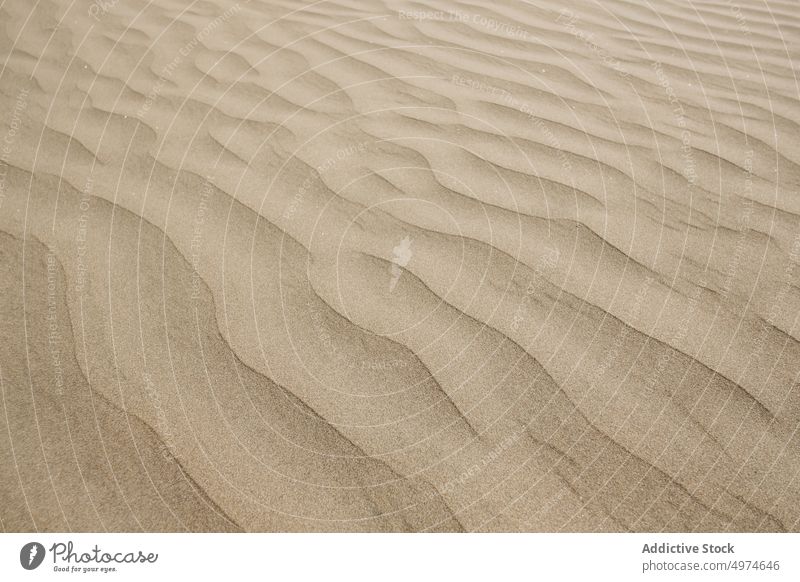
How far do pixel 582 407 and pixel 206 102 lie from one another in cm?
179

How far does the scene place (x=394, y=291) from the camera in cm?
174

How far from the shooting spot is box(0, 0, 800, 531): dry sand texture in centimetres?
134

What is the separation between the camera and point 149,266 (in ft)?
5.83

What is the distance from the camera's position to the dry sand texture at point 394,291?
134 cm
